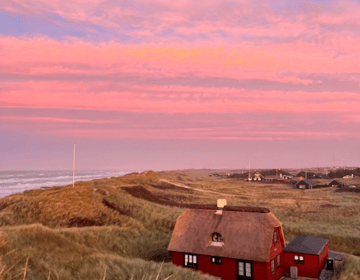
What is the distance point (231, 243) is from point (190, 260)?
4304 millimetres

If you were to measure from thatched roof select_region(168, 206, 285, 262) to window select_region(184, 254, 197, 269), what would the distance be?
65cm

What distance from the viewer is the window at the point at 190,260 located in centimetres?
3550

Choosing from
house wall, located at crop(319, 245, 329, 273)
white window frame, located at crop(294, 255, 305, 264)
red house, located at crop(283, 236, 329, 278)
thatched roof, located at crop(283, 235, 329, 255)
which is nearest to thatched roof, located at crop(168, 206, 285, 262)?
thatched roof, located at crop(283, 235, 329, 255)

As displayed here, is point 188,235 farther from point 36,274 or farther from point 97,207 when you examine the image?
point 97,207

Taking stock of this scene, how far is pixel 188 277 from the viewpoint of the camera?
2114 centimetres

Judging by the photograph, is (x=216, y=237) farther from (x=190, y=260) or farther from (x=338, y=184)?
(x=338, y=184)

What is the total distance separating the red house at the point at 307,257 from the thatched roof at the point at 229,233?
3764 mm

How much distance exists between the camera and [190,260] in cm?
3569

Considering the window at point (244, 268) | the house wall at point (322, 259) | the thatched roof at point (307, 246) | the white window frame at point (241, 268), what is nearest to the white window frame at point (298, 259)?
the thatched roof at point (307, 246)

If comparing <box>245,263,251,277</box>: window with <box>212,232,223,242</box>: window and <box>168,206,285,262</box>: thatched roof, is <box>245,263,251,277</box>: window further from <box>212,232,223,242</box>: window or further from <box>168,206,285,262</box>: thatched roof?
<box>212,232,223,242</box>: window

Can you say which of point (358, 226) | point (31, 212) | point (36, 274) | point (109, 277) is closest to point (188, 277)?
point (109, 277)

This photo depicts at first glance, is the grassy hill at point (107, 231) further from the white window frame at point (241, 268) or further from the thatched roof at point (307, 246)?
the white window frame at point (241, 268)

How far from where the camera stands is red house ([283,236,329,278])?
35844 millimetres

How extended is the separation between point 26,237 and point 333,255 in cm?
3020
